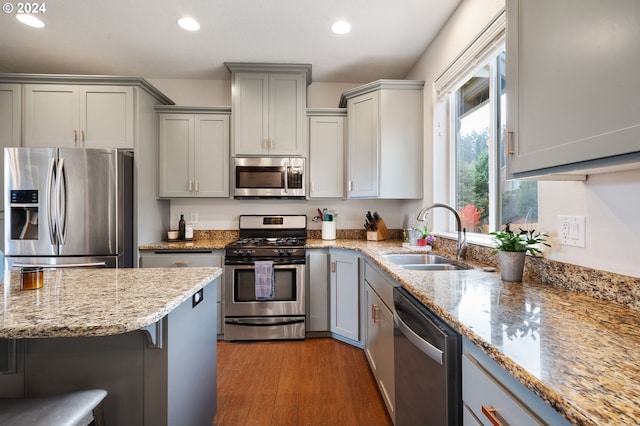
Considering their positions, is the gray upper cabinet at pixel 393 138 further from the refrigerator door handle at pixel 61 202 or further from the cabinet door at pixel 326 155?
the refrigerator door handle at pixel 61 202

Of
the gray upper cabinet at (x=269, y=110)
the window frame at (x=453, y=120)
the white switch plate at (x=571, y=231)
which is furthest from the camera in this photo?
the gray upper cabinet at (x=269, y=110)

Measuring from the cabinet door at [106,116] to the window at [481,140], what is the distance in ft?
9.17

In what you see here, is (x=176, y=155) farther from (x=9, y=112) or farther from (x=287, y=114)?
(x=9, y=112)

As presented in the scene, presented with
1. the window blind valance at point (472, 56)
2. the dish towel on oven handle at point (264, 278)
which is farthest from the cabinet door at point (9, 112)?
the window blind valance at point (472, 56)

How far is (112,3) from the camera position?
202 centimetres

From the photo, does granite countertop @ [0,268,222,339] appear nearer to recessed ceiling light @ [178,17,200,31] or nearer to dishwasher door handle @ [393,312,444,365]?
dishwasher door handle @ [393,312,444,365]

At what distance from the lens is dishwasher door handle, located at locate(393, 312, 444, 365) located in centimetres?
92

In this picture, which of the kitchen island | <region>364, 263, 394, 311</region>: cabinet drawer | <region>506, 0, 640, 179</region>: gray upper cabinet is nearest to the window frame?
<region>364, 263, 394, 311</region>: cabinet drawer

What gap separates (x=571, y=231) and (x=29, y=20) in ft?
12.3

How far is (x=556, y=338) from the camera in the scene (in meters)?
0.71

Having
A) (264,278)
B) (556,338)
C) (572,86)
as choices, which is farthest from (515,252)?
(264,278)

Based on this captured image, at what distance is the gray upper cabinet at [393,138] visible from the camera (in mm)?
2723

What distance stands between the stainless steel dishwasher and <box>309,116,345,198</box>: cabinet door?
1.80 meters

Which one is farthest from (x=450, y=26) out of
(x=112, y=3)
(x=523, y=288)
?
(x=112, y=3)
